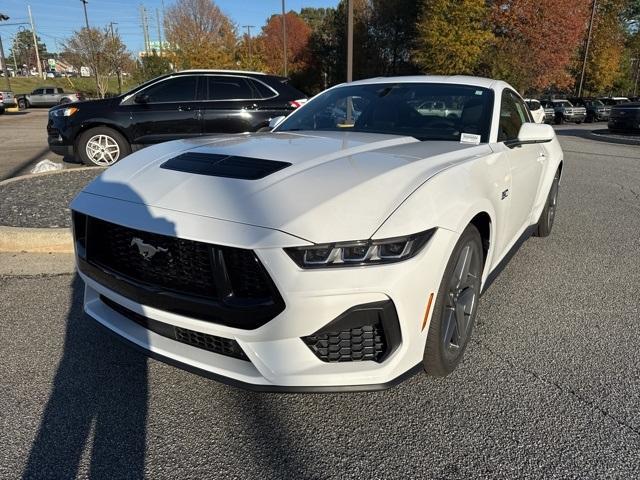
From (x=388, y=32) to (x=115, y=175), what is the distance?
4807 cm

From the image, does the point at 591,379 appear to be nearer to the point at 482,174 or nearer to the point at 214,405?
the point at 482,174

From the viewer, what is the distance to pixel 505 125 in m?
3.52

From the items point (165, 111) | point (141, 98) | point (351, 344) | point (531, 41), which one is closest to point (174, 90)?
point (165, 111)

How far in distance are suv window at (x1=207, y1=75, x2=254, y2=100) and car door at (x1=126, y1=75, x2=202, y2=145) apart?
0.93 ft

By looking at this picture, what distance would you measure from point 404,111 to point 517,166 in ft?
2.94

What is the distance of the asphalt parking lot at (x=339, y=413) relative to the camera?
6.61ft

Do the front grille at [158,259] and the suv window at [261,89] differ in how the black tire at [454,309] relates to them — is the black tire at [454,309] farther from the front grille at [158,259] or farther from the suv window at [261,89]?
the suv window at [261,89]

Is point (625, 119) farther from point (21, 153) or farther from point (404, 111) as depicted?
point (21, 153)

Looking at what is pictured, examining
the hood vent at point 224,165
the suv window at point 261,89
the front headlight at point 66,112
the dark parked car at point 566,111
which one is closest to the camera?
the hood vent at point 224,165

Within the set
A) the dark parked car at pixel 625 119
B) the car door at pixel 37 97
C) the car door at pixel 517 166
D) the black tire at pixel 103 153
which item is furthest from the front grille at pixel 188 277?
the car door at pixel 37 97

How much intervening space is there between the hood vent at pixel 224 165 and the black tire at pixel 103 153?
5.88m

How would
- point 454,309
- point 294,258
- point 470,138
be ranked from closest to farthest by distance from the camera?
point 294,258 → point 454,309 → point 470,138

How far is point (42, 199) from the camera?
5586 mm

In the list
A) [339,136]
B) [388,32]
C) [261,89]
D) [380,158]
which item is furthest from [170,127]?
[388,32]
